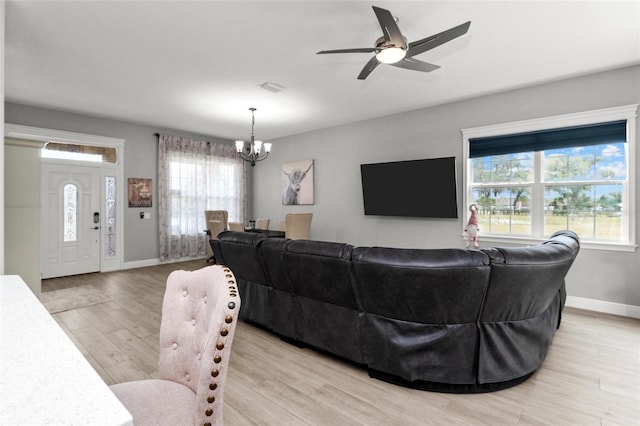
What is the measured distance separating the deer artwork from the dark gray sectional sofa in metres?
4.74

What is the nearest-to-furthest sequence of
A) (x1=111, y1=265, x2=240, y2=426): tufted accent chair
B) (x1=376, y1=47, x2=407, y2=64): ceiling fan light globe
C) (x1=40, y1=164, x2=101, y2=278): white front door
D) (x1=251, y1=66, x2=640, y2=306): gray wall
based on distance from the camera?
(x1=111, y1=265, x2=240, y2=426): tufted accent chair
(x1=376, y1=47, x2=407, y2=64): ceiling fan light globe
(x1=251, y1=66, x2=640, y2=306): gray wall
(x1=40, y1=164, x2=101, y2=278): white front door

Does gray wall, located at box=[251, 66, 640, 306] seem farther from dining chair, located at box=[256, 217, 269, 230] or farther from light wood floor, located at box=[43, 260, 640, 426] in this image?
light wood floor, located at box=[43, 260, 640, 426]

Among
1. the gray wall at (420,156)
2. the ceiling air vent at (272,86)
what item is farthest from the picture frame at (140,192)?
the ceiling air vent at (272,86)

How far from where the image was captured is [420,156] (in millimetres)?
5332

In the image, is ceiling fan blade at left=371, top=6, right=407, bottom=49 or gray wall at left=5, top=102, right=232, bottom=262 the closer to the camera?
ceiling fan blade at left=371, top=6, right=407, bottom=49

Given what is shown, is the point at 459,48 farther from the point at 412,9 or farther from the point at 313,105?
the point at 313,105

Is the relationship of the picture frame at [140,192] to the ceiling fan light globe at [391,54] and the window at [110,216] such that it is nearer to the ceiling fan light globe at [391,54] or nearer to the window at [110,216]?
the window at [110,216]

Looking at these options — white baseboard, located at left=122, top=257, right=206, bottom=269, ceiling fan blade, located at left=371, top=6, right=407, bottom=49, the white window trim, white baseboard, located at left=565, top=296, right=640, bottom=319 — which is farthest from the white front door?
white baseboard, located at left=565, top=296, right=640, bottom=319

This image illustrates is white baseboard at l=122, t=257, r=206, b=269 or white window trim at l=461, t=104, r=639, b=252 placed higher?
white window trim at l=461, t=104, r=639, b=252

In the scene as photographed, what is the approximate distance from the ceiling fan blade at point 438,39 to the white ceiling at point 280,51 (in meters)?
0.34

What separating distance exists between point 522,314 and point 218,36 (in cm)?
352

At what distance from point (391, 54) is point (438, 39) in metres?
0.37

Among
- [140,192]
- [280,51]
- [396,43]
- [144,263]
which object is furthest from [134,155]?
[396,43]

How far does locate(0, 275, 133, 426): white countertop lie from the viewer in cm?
50
